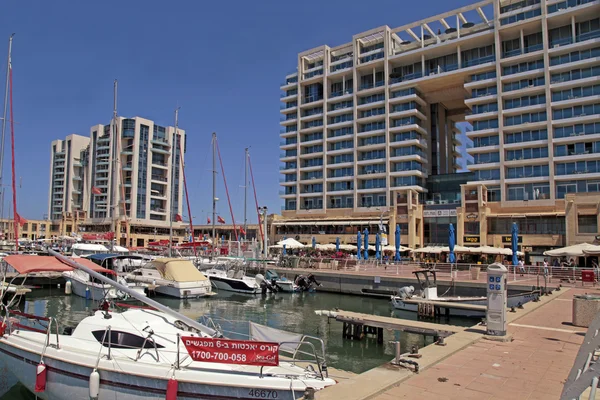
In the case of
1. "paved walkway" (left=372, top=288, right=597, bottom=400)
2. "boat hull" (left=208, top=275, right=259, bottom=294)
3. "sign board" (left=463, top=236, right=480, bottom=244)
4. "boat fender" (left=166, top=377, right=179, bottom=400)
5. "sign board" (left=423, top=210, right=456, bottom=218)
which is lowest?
"boat hull" (left=208, top=275, right=259, bottom=294)

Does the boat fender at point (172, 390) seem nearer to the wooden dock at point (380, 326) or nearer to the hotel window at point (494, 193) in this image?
the wooden dock at point (380, 326)

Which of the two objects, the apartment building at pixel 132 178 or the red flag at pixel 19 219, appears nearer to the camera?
the red flag at pixel 19 219

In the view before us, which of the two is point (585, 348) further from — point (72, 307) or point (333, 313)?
point (72, 307)

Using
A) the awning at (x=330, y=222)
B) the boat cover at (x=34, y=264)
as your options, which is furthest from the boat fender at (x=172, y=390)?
the awning at (x=330, y=222)

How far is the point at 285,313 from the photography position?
28938mm

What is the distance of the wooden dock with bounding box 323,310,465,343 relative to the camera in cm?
1661

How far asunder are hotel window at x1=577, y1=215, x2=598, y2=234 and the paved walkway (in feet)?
145

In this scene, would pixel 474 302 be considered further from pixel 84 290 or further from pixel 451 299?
pixel 84 290

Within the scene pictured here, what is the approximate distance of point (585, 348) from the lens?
4.98m

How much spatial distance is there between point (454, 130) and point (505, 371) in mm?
84675

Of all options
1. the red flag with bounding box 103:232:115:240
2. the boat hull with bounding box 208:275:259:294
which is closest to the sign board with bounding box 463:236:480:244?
the boat hull with bounding box 208:275:259:294

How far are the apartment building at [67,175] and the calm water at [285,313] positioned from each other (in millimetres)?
99260

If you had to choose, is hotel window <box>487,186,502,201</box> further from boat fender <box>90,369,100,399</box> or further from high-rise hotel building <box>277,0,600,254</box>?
boat fender <box>90,369,100,399</box>

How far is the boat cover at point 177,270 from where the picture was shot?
111 feet
